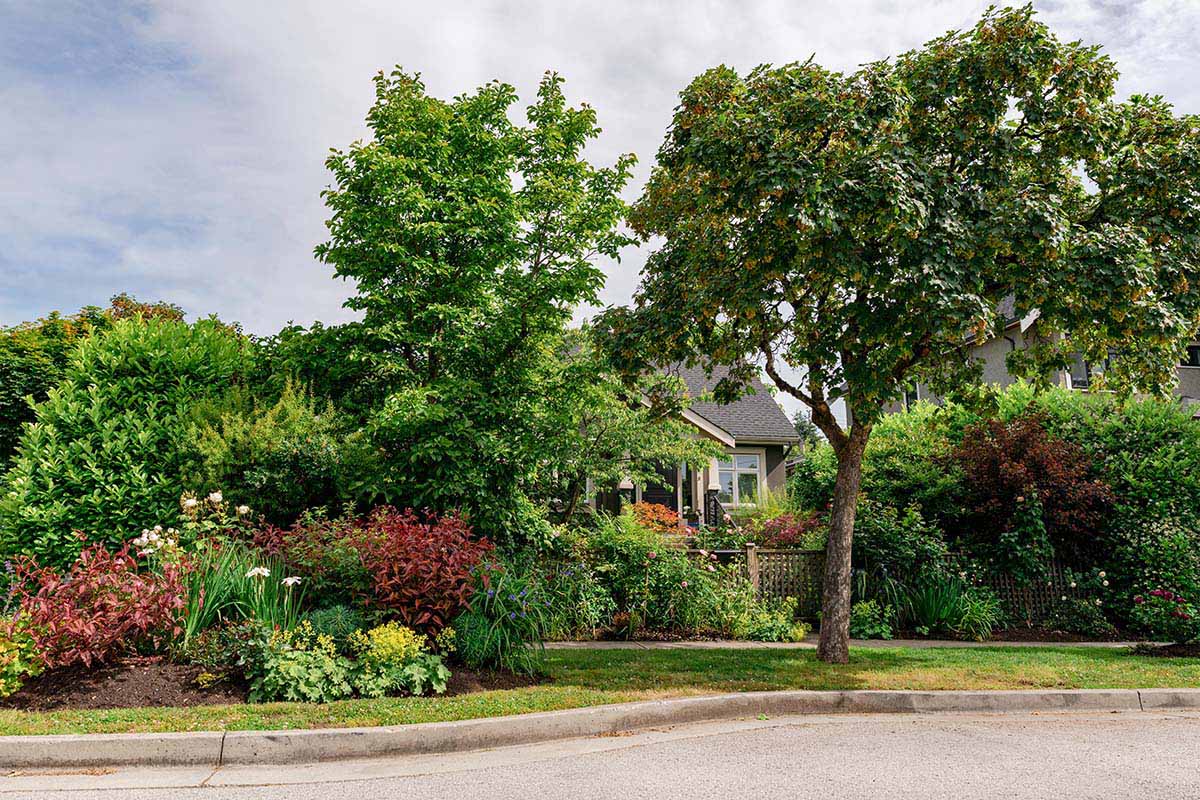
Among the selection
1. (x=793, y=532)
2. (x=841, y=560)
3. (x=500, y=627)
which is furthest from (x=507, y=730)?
(x=793, y=532)

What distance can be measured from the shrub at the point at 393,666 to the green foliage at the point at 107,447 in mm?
4806

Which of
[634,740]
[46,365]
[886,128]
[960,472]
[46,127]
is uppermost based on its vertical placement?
[46,127]

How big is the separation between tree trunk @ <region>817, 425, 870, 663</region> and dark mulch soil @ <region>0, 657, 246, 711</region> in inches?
247

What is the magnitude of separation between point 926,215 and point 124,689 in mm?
8061

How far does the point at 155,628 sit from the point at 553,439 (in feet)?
18.3

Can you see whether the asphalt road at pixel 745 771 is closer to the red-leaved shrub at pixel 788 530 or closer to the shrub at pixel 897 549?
the shrub at pixel 897 549

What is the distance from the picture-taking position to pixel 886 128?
7.99m

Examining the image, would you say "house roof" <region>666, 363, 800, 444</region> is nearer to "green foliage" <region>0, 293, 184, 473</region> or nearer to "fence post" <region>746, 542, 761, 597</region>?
"fence post" <region>746, 542, 761, 597</region>

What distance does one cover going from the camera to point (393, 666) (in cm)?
654

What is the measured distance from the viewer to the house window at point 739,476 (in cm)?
2405

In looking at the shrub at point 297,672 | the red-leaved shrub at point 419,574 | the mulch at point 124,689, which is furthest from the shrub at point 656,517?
the shrub at point 297,672

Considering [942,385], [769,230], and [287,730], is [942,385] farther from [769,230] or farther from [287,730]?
[287,730]

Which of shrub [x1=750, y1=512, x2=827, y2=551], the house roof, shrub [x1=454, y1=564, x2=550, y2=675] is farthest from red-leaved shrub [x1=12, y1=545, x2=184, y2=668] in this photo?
the house roof

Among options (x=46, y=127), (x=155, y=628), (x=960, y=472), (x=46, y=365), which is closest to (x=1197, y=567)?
(x=960, y=472)
